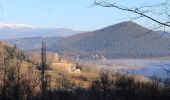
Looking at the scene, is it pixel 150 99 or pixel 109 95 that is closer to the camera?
pixel 150 99

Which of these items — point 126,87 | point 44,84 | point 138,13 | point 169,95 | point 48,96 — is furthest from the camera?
point 126,87

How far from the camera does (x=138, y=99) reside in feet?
77.5

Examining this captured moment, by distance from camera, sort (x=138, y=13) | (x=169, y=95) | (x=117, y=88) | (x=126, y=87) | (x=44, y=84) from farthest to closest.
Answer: (x=117, y=88) → (x=126, y=87) → (x=44, y=84) → (x=169, y=95) → (x=138, y=13)

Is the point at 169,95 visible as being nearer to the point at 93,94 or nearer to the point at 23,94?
the point at 23,94

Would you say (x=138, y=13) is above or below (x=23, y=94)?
above

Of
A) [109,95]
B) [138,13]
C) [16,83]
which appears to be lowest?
[109,95]

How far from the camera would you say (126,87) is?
30250 mm

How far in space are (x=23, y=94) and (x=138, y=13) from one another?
31.3 feet

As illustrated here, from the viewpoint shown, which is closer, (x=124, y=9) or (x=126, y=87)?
(x=124, y=9)

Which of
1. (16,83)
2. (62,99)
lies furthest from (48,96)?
(16,83)

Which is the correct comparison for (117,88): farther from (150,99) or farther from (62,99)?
(62,99)

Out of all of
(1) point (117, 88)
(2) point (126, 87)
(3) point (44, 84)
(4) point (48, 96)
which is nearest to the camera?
(3) point (44, 84)

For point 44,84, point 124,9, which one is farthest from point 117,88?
point 124,9

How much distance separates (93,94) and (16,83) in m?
13.2
